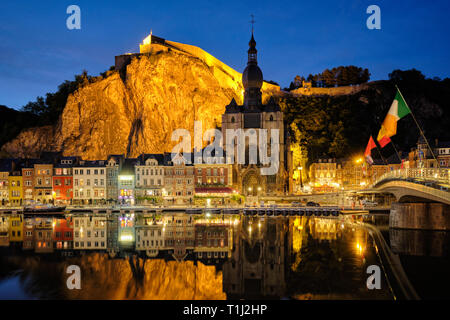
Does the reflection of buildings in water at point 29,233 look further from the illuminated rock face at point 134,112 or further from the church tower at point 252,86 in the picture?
the church tower at point 252,86

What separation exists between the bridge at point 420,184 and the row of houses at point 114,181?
28.1m

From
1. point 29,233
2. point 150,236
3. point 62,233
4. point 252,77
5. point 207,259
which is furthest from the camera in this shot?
point 252,77

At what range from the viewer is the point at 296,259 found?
25641 mm

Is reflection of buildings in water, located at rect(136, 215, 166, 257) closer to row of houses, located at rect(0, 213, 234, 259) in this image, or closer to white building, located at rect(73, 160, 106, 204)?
row of houses, located at rect(0, 213, 234, 259)

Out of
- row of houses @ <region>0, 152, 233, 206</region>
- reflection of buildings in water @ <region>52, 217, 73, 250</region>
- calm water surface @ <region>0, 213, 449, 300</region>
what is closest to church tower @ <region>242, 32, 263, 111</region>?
row of houses @ <region>0, 152, 233, 206</region>

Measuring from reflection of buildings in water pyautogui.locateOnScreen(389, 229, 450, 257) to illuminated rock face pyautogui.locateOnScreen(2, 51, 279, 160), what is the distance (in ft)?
164

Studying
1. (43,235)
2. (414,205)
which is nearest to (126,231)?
(43,235)

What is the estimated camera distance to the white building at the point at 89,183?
59812mm

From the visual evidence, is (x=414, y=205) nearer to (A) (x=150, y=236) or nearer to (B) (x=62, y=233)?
(A) (x=150, y=236)

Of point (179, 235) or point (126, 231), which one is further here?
point (126, 231)

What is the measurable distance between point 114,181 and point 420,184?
44389 millimetres

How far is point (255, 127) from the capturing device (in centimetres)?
6656

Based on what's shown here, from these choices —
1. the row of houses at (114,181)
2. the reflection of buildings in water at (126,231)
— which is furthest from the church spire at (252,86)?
the reflection of buildings in water at (126,231)
